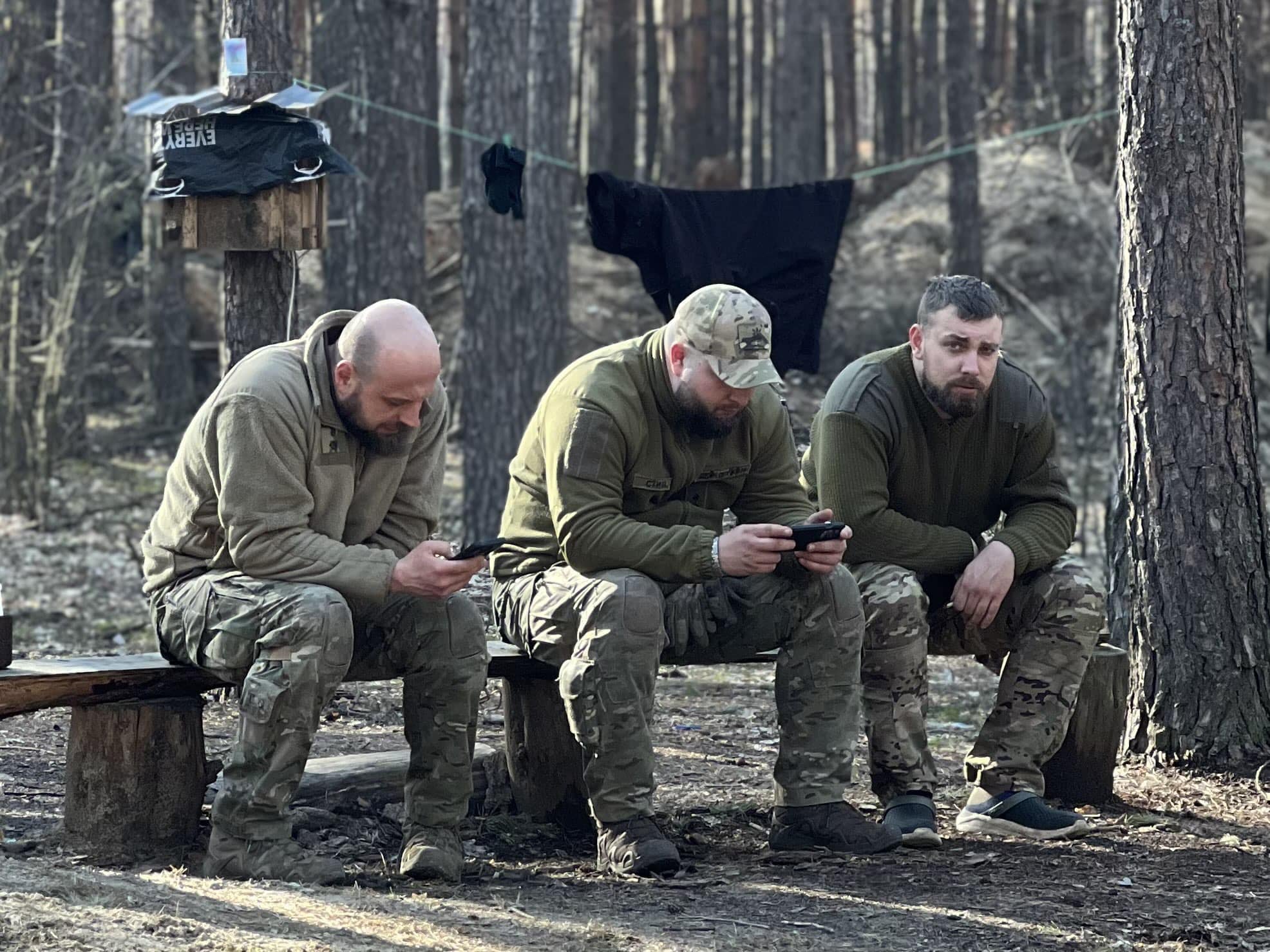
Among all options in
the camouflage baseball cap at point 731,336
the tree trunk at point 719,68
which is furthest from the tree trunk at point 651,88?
the camouflage baseball cap at point 731,336

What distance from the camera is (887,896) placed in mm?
4133

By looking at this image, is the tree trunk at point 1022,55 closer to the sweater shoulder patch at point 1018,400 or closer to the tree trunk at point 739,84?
the tree trunk at point 739,84

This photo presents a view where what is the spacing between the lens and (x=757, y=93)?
2294 centimetres

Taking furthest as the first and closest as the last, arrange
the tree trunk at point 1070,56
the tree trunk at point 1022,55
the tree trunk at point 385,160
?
1. the tree trunk at point 1022,55
2. the tree trunk at point 1070,56
3. the tree trunk at point 385,160

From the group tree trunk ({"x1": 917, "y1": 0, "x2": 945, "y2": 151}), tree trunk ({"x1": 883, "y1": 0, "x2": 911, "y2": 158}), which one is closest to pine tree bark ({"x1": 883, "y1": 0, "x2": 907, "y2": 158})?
tree trunk ({"x1": 883, "y1": 0, "x2": 911, "y2": 158})

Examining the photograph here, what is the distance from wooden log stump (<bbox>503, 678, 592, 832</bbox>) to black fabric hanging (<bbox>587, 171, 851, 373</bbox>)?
2.11 meters

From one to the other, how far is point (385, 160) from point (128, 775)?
6848mm

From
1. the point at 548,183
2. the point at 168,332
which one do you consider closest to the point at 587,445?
the point at 548,183

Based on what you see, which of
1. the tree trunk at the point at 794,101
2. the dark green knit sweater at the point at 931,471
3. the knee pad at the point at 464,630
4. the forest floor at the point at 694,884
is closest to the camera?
the forest floor at the point at 694,884

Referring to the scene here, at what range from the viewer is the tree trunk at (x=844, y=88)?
22609mm

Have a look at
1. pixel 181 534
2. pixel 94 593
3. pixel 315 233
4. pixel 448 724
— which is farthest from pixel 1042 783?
pixel 94 593

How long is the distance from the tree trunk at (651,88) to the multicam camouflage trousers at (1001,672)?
17964 millimetres

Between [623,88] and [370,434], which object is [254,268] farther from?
[623,88]

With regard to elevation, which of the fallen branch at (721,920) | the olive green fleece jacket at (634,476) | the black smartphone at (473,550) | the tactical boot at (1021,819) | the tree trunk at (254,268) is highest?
the tree trunk at (254,268)
